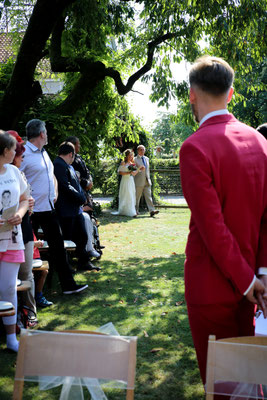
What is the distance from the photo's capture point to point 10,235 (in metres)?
4.54

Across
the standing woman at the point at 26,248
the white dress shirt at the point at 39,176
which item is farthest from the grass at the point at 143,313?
the white dress shirt at the point at 39,176

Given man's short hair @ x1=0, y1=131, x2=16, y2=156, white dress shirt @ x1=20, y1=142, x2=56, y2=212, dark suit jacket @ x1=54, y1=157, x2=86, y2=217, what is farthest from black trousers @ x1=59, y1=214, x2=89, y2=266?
man's short hair @ x1=0, y1=131, x2=16, y2=156

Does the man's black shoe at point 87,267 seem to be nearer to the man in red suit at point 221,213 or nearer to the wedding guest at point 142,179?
the man in red suit at point 221,213

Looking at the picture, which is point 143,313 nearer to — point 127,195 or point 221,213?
point 221,213

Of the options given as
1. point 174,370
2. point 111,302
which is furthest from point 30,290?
point 174,370

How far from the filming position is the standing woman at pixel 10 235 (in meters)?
4.41

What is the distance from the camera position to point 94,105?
39.3ft

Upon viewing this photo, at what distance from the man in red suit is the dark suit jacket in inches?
196

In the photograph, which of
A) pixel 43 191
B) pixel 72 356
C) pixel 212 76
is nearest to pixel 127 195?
pixel 43 191

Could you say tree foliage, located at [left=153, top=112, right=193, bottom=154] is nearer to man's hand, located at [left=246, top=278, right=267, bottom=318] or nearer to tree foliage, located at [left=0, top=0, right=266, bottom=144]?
tree foliage, located at [left=0, top=0, right=266, bottom=144]

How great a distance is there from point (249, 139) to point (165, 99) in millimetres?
8956

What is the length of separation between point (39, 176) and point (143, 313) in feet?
7.43

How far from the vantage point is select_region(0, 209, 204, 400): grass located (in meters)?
4.09

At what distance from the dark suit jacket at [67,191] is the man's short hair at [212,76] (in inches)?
198
